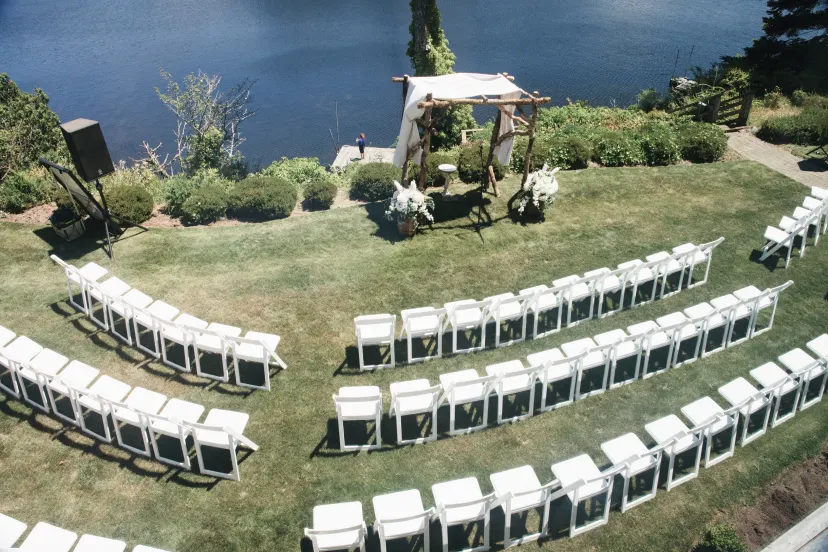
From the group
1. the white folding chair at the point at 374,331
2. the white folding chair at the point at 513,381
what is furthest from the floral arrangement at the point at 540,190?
the white folding chair at the point at 513,381

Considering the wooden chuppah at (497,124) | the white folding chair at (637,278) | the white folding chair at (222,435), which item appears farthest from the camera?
the wooden chuppah at (497,124)

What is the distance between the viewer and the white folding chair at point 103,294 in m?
9.91

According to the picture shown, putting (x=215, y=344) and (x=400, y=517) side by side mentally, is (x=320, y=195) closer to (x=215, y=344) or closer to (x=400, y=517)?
(x=215, y=344)

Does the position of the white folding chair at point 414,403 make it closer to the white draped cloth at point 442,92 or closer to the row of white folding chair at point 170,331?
the row of white folding chair at point 170,331

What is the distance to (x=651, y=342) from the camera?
9312 millimetres

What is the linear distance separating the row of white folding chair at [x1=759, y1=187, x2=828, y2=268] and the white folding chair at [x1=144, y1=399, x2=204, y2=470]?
417 inches

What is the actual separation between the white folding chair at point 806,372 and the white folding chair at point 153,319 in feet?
28.6

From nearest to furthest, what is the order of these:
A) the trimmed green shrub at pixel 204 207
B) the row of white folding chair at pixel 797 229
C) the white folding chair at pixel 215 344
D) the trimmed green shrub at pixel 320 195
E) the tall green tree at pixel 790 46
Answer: the white folding chair at pixel 215 344 → the row of white folding chair at pixel 797 229 → the trimmed green shrub at pixel 204 207 → the trimmed green shrub at pixel 320 195 → the tall green tree at pixel 790 46

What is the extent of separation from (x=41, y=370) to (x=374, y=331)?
440 centimetres

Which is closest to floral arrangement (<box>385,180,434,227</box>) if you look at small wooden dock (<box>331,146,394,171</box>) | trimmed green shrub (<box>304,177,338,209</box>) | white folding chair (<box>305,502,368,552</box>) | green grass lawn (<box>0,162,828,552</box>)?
green grass lawn (<box>0,162,828,552</box>)

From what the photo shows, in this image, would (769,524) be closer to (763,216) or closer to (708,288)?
(708,288)

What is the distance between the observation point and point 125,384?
8.62m

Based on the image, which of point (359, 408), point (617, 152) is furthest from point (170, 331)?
point (617, 152)

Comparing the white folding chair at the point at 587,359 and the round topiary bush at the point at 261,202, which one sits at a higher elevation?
the round topiary bush at the point at 261,202
